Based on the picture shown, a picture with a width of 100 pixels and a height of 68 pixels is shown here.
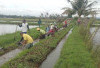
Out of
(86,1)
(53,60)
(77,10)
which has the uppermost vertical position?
(86,1)

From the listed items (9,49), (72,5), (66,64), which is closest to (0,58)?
(9,49)

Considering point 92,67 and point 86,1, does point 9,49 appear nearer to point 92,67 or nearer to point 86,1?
point 92,67

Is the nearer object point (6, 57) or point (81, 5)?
point (6, 57)

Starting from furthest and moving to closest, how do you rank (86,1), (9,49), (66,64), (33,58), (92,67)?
(86,1) → (9,49) → (33,58) → (66,64) → (92,67)

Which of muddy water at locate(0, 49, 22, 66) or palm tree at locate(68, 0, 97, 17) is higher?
palm tree at locate(68, 0, 97, 17)

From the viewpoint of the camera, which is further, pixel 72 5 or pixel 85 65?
pixel 72 5

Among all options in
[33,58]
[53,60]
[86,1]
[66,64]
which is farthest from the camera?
[86,1]

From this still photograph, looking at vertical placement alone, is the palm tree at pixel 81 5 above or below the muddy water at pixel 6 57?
above

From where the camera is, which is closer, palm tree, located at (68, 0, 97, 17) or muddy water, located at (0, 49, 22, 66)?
muddy water, located at (0, 49, 22, 66)

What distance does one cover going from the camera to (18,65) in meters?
5.23

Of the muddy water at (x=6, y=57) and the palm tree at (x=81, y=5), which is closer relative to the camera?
the muddy water at (x=6, y=57)

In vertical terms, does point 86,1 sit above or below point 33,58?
above

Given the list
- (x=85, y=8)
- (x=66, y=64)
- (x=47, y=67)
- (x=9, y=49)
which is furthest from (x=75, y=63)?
(x=85, y=8)

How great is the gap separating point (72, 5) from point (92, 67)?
23.3 metres
